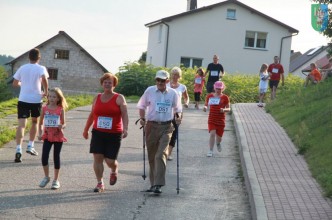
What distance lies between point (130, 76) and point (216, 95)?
20.4 meters

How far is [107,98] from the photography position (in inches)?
376

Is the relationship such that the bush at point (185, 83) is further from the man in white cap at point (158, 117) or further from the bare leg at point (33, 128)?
the man in white cap at point (158, 117)

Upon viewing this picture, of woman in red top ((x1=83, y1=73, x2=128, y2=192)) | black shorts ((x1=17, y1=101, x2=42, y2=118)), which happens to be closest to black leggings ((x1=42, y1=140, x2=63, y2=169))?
woman in red top ((x1=83, y1=73, x2=128, y2=192))

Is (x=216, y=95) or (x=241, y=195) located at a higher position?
(x=216, y=95)

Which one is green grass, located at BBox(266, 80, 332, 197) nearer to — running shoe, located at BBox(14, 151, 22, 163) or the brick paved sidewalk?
the brick paved sidewalk

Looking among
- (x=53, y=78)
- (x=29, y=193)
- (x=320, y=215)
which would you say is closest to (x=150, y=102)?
(x=29, y=193)

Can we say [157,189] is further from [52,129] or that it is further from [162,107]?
[52,129]

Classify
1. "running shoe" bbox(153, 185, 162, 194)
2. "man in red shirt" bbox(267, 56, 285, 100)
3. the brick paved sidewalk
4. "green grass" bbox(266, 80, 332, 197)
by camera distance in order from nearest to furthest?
1. the brick paved sidewalk
2. "running shoe" bbox(153, 185, 162, 194)
3. "green grass" bbox(266, 80, 332, 197)
4. "man in red shirt" bbox(267, 56, 285, 100)

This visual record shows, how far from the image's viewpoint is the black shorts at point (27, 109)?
1178 cm

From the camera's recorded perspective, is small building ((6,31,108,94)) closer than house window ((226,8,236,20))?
No

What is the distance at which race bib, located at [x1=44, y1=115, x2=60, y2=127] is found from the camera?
9.88 metres

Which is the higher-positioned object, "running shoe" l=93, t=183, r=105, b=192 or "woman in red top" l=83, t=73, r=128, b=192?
"woman in red top" l=83, t=73, r=128, b=192

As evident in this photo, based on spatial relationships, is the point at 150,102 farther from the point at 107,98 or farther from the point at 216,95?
the point at 216,95

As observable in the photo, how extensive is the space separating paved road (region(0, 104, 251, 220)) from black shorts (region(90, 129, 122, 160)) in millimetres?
578
